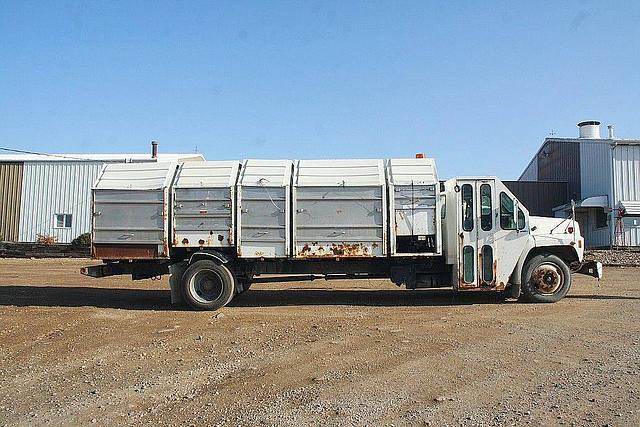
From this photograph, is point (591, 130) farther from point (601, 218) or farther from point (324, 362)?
point (324, 362)

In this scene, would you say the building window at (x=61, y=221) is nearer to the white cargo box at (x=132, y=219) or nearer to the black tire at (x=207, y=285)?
the white cargo box at (x=132, y=219)

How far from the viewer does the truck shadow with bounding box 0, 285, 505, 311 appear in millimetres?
12969

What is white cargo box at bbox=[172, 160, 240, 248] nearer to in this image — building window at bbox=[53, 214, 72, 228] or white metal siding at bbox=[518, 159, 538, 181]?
building window at bbox=[53, 214, 72, 228]

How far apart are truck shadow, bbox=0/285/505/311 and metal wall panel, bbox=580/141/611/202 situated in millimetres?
18694

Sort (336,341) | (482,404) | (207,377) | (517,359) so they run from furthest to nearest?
1. (336,341)
2. (517,359)
3. (207,377)
4. (482,404)

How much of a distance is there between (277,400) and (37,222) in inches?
1299

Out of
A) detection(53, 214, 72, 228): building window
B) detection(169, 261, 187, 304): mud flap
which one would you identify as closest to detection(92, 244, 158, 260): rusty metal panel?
detection(169, 261, 187, 304): mud flap

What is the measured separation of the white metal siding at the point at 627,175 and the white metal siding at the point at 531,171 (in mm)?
11751

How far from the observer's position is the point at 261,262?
12.5 m

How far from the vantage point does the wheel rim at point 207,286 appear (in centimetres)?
1216

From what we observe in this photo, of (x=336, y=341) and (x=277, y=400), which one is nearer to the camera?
(x=277, y=400)

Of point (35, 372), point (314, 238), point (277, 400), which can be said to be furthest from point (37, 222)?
point (277, 400)

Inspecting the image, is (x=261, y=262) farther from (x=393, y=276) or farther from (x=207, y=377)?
(x=207, y=377)

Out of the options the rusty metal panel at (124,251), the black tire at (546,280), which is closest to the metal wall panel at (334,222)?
the rusty metal panel at (124,251)
